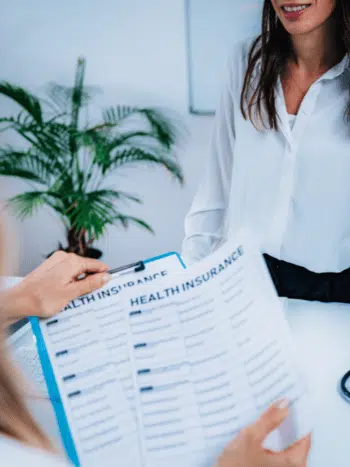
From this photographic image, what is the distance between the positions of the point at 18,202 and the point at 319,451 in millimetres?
2318

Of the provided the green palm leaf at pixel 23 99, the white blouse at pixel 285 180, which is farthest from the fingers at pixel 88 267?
the green palm leaf at pixel 23 99

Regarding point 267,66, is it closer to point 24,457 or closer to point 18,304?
point 18,304

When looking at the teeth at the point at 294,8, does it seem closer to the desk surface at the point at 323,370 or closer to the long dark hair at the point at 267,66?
the long dark hair at the point at 267,66

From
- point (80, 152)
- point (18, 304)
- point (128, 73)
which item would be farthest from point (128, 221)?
point (18, 304)

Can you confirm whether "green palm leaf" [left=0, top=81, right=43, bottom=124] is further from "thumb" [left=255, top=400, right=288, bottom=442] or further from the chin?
"thumb" [left=255, top=400, right=288, bottom=442]

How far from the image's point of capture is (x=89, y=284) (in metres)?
0.71

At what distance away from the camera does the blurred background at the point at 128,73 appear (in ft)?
9.52

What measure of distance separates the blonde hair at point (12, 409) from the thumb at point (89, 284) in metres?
0.16

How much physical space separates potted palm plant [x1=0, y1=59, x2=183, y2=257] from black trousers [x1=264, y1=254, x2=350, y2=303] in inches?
57.2

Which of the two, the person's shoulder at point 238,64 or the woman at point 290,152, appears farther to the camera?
the person's shoulder at point 238,64

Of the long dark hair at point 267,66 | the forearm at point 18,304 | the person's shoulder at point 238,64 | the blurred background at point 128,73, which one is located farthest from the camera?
the blurred background at point 128,73

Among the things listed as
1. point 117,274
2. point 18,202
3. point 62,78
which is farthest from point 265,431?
point 62,78

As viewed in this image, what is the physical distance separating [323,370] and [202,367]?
407 mm

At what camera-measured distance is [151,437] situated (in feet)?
2.12
